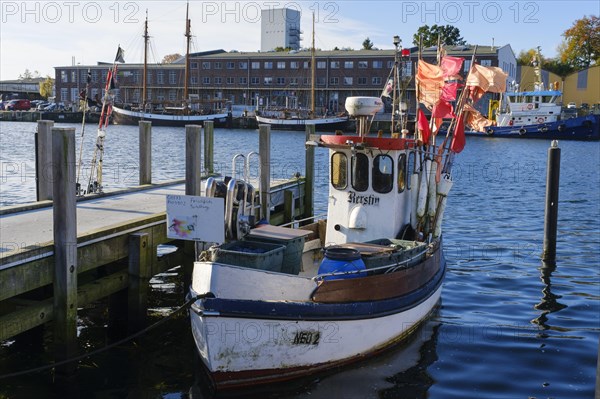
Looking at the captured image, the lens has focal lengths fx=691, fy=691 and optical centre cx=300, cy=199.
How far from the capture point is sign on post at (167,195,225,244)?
1053cm

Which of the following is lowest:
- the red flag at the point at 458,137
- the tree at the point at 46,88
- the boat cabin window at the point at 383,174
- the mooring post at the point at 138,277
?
the mooring post at the point at 138,277

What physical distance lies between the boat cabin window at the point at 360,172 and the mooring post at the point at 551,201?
7815mm

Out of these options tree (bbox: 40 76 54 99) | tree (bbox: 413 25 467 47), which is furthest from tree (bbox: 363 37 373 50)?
tree (bbox: 40 76 54 99)

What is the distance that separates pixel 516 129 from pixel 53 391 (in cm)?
7213

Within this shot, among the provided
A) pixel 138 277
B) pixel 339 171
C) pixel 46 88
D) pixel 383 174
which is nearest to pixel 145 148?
pixel 339 171

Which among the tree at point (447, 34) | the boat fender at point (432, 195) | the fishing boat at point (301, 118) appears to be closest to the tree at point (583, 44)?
the tree at point (447, 34)

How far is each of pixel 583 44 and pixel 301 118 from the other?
46.8 m

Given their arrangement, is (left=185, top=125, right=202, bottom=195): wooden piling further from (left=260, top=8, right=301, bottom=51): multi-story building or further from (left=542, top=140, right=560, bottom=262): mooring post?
(left=260, top=8, right=301, bottom=51): multi-story building

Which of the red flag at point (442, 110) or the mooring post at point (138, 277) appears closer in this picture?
the mooring post at point (138, 277)

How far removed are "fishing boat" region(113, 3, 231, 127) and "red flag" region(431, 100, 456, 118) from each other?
76327 mm

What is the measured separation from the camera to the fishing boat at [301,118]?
86.0 m

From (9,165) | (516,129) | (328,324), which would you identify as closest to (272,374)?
(328,324)

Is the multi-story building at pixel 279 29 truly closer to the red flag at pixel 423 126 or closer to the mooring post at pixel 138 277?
the red flag at pixel 423 126

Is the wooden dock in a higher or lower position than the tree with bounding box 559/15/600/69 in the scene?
lower
